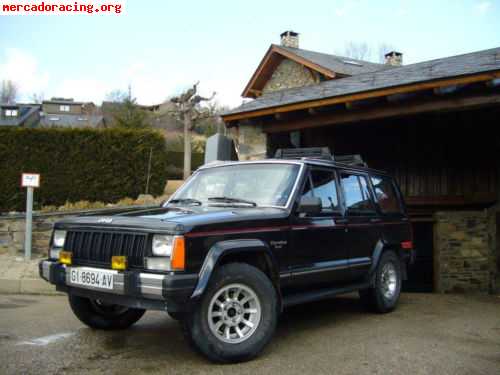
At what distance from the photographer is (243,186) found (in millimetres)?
5305

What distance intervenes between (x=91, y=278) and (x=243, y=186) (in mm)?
1833

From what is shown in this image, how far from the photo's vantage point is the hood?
3992 mm

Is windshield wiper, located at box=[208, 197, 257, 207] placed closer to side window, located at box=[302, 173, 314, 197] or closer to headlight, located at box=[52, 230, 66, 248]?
side window, located at box=[302, 173, 314, 197]

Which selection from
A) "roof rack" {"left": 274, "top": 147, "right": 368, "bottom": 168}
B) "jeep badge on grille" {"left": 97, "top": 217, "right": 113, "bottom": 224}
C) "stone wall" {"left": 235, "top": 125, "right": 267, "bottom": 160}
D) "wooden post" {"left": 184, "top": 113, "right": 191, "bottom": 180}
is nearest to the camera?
"jeep badge on grille" {"left": 97, "top": 217, "right": 113, "bottom": 224}

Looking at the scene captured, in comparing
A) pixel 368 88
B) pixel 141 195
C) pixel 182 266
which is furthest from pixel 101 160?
pixel 182 266

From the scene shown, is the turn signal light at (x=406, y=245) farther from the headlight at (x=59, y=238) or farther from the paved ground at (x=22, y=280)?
the paved ground at (x=22, y=280)

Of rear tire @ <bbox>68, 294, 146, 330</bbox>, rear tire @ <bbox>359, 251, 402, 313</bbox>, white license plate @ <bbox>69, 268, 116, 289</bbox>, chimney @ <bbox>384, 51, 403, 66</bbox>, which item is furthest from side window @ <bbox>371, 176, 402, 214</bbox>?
chimney @ <bbox>384, 51, 403, 66</bbox>

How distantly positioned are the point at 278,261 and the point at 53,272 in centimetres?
207

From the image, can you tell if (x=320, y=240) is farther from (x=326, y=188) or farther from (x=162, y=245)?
(x=162, y=245)

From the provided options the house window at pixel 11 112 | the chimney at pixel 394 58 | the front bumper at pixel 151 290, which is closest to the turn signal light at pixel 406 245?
the front bumper at pixel 151 290

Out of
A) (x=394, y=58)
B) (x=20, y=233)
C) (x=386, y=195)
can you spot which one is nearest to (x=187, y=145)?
(x=394, y=58)

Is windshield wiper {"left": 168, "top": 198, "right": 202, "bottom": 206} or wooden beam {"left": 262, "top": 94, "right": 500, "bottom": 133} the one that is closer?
windshield wiper {"left": 168, "top": 198, "right": 202, "bottom": 206}

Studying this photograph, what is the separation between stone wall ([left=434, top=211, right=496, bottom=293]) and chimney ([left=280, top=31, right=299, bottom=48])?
18.0 metres

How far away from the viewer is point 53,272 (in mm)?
4594
